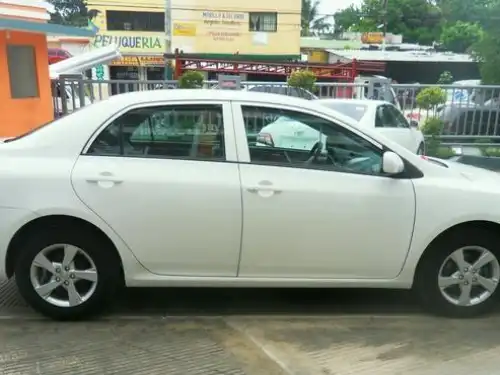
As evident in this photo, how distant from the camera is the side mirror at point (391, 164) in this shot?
381 centimetres

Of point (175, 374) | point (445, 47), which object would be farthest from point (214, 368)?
point (445, 47)

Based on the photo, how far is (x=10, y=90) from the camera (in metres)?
11.2

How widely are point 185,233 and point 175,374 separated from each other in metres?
0.95

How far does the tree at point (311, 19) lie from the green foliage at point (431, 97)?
54.1m

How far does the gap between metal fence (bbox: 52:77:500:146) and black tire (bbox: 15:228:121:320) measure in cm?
841

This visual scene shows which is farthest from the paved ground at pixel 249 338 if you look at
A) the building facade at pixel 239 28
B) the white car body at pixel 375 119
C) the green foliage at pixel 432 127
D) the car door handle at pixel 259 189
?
the building facade at pixel 239 28

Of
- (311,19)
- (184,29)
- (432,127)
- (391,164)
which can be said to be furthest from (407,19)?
(391,164)

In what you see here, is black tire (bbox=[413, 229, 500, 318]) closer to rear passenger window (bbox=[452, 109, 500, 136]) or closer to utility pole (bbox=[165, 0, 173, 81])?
rear passenger window (bbox=[452, 109, 500, 136])

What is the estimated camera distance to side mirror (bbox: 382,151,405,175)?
3813mm

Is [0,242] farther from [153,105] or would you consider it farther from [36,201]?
[153,105]

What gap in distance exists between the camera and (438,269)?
4.03 metres

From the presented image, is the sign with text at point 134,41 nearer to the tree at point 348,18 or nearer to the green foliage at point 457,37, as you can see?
the green foliage at point 457,37

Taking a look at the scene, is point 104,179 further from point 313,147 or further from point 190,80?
point 190,80

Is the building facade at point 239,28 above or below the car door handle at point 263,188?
above
